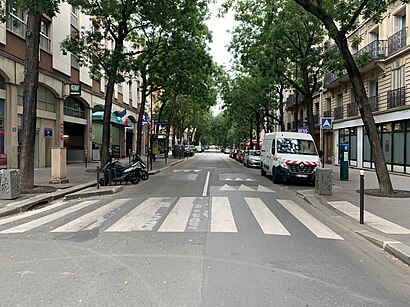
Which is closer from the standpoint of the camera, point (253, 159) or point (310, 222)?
point (310, 222)

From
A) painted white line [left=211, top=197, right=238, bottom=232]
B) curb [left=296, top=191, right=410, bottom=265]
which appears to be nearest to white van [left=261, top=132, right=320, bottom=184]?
painted white line [left=211, top=197, right=238, bottom=232]

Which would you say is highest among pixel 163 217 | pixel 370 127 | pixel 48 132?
pixel 48 132

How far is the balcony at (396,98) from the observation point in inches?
797

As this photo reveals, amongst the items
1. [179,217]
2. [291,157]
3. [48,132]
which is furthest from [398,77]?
[48,132]

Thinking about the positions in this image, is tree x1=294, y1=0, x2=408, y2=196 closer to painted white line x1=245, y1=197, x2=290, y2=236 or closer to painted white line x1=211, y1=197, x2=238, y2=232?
painted white line x1=245, y1=197, x2=290, y2=236

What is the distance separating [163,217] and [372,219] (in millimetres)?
4725

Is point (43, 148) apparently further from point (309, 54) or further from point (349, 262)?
point (349, 262)

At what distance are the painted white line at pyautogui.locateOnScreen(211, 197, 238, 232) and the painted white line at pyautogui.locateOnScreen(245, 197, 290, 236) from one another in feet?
1.95

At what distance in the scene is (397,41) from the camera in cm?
2097

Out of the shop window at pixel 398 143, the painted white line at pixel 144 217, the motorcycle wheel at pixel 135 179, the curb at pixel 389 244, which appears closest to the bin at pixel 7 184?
the painted white line at pixel 144 217

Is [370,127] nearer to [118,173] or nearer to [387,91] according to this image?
[118,173]

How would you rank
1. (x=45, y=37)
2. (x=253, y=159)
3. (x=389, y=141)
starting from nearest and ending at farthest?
(x=389, y=141)
(x=45, y=37)
(x=253, y=159)

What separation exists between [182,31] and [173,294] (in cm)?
1957

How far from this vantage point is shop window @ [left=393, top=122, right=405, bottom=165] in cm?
2075
